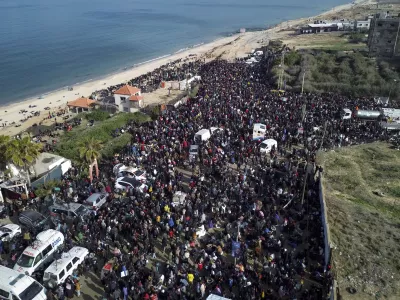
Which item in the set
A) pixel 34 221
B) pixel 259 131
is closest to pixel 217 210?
pixel 34 221

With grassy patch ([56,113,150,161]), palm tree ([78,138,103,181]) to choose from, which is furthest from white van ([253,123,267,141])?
palm tree ([78,138,103,181])

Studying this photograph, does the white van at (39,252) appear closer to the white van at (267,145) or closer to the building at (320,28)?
the white van at (267,145)

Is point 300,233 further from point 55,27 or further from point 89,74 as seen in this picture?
point 55,27

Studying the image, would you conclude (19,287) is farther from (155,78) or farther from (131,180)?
(155,78)

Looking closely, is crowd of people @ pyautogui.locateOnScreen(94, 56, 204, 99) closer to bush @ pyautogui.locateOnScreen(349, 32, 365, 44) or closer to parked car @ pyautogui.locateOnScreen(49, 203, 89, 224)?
parked car @ pyautogui.locateOnScreen(49, 203, 89, 224)

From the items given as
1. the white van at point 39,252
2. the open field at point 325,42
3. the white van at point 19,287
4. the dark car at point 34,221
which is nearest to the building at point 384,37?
the open field at point 325,42

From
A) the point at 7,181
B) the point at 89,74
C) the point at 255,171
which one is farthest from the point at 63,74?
the point at 255,171
